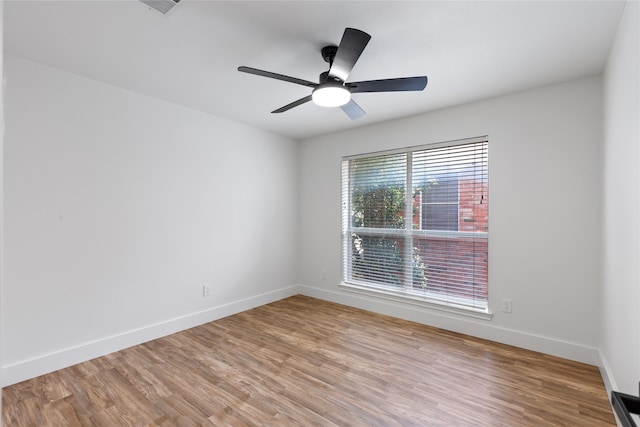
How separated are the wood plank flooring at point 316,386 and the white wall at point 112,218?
0.30 m

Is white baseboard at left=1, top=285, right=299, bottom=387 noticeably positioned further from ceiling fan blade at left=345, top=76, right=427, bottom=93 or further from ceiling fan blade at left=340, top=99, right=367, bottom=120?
ceiling fan blade at left=345, top=76, right=427, bottom=93

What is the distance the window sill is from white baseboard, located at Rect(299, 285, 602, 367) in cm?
4

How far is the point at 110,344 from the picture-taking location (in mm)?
2855

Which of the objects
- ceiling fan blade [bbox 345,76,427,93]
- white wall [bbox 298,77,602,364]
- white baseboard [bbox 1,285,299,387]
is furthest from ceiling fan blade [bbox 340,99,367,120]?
white baseboard [bbox 1,285,299,387]

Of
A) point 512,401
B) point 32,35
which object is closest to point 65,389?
point 32,35

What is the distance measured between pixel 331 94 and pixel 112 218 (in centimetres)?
224

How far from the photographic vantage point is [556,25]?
2.02 metres

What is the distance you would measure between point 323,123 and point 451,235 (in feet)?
6.54

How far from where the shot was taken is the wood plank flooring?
2039 mm

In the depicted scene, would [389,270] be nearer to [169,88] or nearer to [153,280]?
[153,280]

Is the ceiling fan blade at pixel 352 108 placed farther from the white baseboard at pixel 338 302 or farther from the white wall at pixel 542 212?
the white baseboard at pixel 338 302

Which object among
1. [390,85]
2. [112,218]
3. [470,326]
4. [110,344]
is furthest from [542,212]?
[110,344]

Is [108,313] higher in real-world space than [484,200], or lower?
lower

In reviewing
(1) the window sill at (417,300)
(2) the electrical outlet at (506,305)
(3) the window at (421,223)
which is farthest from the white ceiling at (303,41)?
(1) the window sill at (417,300)
